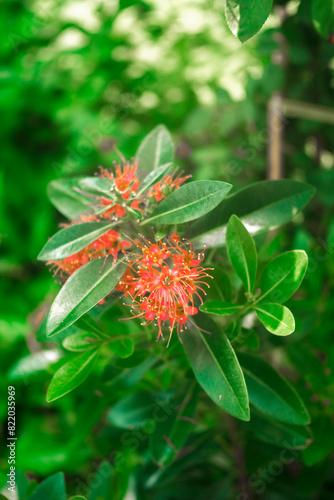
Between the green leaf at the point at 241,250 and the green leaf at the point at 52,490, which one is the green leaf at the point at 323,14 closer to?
the green leaf at the point at 241,250

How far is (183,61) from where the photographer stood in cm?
172

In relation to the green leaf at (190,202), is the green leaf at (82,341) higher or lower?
lower

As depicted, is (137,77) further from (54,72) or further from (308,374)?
(308,374)

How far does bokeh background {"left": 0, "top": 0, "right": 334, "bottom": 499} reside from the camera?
1066 mm

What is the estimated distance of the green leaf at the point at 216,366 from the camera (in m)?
0.42

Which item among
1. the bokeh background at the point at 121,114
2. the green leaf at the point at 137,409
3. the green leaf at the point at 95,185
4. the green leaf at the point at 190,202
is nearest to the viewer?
the green leaf at the point at 190,202

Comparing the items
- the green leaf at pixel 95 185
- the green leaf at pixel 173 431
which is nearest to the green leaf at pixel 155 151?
the green leaf at pixel 95 185

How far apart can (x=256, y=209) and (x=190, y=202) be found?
0.12 m

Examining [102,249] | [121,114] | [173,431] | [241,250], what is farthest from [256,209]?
[121,114]

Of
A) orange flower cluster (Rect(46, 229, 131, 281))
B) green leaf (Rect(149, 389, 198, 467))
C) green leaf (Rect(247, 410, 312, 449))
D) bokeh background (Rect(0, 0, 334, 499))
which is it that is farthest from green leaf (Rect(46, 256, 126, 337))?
bokeh background (Rect(0, 0, 334, 499))

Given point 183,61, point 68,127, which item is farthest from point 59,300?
point 183,61

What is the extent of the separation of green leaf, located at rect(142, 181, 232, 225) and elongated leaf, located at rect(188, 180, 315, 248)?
0.07 m

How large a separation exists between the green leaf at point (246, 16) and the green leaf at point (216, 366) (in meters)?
0.30

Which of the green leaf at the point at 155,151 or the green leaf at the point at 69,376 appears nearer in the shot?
the green leaf at the point at 69,376
